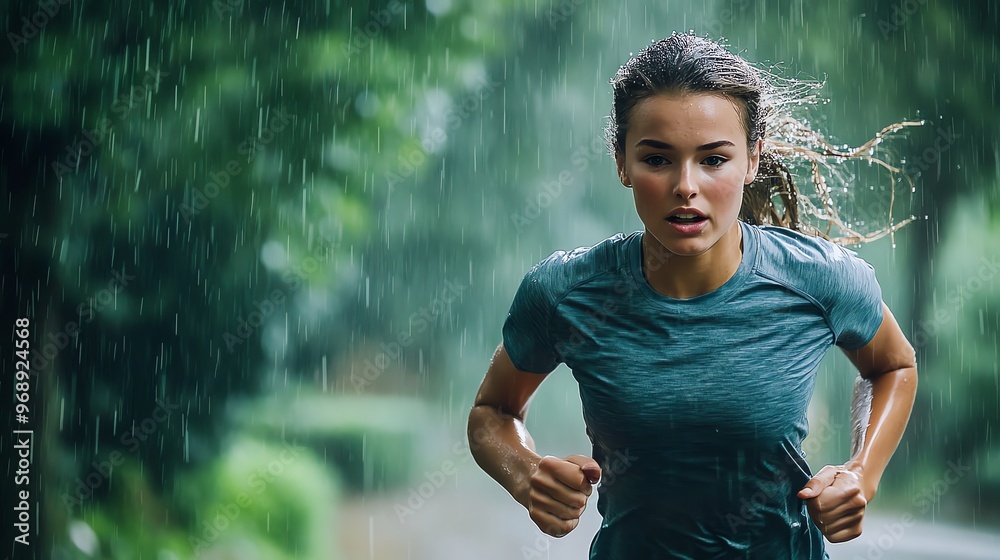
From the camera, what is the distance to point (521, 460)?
1.45m

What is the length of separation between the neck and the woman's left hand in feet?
0.96

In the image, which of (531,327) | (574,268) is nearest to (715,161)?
(574,268)

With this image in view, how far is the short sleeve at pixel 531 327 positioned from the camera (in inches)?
56.4

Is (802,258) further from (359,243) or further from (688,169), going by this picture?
(359,243)

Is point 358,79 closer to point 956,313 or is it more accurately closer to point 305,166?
point 305,166

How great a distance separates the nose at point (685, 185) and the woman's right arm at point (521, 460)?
36cm

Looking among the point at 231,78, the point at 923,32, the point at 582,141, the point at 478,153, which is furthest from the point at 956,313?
the point at 231,78

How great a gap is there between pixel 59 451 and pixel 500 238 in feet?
10.2

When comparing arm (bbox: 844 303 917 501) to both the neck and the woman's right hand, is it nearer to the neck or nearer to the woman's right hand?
the neck

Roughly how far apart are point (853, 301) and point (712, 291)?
0.65 feet

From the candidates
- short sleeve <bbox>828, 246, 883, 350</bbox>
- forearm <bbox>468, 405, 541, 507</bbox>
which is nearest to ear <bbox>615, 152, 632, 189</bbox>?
short sleeve <bbox>828, 246, 883, 350</bbox>

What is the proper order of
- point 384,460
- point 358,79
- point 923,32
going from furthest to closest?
point 384,460, point 923,32, point 358,79

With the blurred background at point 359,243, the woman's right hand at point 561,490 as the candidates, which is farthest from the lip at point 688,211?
the blurred background at point 359,243

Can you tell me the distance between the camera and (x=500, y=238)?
264 inches
